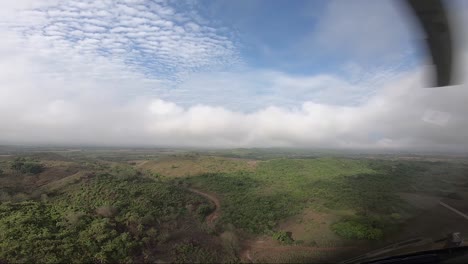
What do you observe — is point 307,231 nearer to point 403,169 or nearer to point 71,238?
point 71,238

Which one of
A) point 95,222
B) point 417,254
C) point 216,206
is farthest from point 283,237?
point 95,222

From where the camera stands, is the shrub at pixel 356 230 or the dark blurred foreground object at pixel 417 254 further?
the shrub at pixel 356 230

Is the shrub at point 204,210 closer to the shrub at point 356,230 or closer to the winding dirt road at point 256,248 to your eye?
the winding dirt road at point 256,248

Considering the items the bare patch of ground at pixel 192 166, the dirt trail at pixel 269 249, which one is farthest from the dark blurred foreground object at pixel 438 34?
the bare patch of ground at pixel 192 166

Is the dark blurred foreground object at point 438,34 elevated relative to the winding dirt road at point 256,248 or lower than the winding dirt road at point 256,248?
elevated

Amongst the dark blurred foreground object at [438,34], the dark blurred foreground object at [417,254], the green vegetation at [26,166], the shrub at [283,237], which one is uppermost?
the dark blurred foreground object at [438,34]

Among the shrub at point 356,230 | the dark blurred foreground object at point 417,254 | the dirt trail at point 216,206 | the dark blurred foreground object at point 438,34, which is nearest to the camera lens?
the dark blurred foreground object at point 438,34

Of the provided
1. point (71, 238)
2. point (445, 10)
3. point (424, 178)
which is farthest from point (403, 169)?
point (71, 238)

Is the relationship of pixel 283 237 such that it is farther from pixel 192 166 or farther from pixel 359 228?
pixel 192 166

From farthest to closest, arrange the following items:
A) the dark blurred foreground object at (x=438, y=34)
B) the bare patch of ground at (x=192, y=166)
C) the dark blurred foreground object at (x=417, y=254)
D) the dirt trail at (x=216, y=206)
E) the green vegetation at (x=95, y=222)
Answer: the bare patch of ground at (x=192, y=166), the dirt trail at (x=216, y=206), the dark blurred foreground object at (x=417, y=254), the green vegetation at (x=95, y=222), the dark blurred foreground object at (x=438, y=34)
